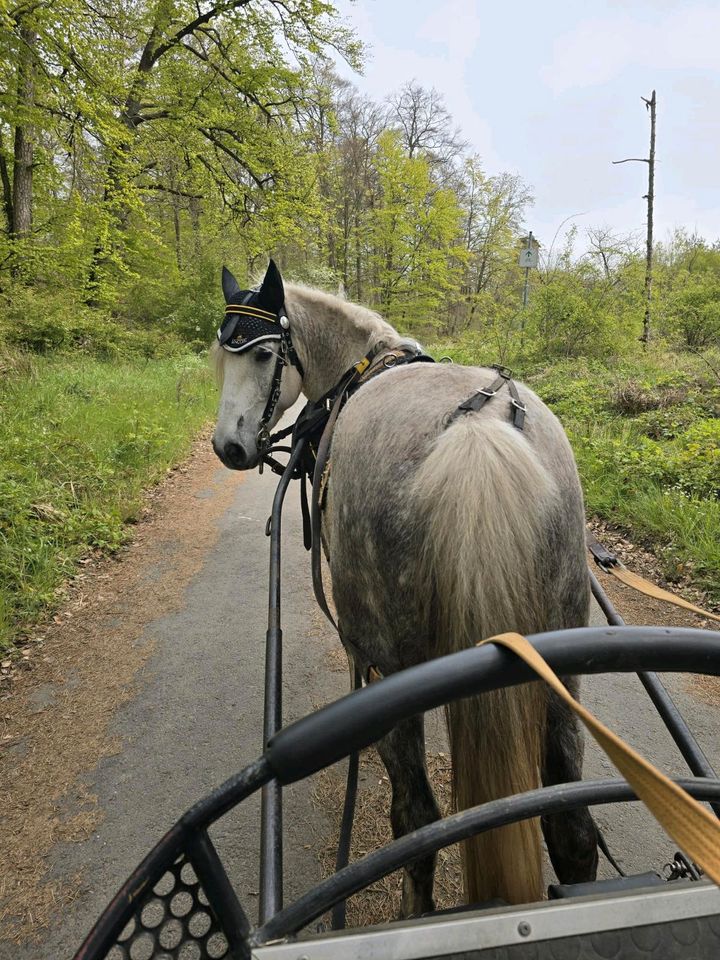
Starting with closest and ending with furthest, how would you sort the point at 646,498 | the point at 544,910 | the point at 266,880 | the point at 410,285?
the point at 544,910, the point at 266,880, the point at 646,498, the point at 410,285

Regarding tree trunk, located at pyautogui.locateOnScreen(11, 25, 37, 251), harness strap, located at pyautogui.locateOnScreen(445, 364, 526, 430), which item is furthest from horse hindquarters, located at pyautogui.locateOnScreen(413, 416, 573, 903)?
tree trunk, located at pyautogui.locateOnScreen(11, 25, 37, 251)

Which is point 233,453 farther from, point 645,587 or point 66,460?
point 66,460

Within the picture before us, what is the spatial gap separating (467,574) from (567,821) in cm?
87

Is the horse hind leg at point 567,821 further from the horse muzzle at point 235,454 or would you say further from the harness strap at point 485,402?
the horse muzzle at point 235,454

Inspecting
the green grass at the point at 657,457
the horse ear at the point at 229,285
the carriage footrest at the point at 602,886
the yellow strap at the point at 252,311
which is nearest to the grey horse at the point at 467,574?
the carriage footrest at the point at 602,886

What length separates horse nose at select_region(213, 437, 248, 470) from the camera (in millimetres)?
2684

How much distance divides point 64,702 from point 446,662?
3.40m

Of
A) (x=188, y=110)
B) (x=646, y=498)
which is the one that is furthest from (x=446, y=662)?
(x=188, y=110)

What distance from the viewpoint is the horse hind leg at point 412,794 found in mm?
1486

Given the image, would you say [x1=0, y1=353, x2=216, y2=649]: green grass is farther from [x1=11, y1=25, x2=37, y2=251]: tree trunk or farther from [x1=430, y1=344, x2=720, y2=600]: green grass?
[x1=430, y1=344, x2=720, y2=600]: green grass

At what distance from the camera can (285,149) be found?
13453 mm

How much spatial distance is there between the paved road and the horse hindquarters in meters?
1.44

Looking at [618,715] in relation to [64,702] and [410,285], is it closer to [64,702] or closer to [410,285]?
[64,702]

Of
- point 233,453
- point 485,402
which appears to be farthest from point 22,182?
point 485,402
